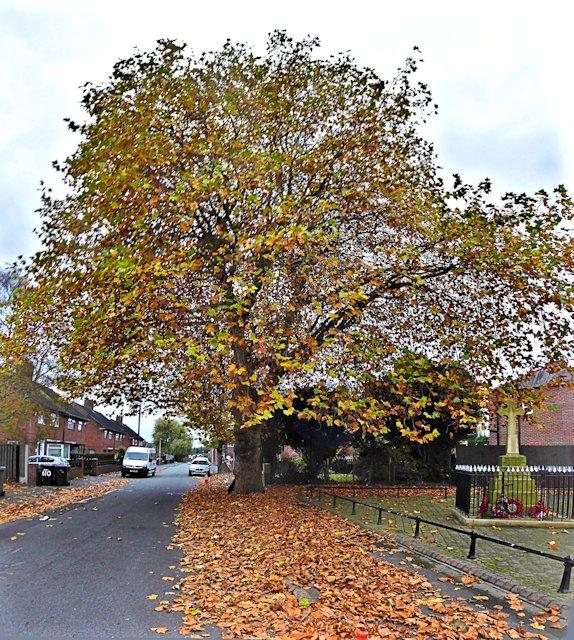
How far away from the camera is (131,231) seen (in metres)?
14.7

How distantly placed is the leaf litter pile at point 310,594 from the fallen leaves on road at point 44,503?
6.61 m

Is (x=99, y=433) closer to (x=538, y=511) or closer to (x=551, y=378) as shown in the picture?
(x=551, y=378)

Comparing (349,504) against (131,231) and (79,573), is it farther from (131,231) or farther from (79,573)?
(79,573)

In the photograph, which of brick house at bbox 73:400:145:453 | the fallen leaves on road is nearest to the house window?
brick house at bbox 73:400:145:453

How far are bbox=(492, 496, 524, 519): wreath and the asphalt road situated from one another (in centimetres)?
709

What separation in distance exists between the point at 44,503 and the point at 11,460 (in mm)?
9987

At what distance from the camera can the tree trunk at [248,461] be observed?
2152 cm

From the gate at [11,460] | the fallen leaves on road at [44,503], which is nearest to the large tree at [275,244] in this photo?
the fallen leaves on road at [44,503]

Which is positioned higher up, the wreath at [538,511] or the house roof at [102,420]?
the wreath at [538,511]

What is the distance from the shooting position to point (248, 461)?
22.0 metres

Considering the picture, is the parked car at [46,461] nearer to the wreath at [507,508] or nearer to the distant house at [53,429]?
the distant house at [53,429]

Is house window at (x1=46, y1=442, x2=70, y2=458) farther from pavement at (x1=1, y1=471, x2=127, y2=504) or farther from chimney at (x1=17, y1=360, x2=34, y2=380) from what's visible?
chimney at (x1=17, y1=360, x2=34, y2=380)

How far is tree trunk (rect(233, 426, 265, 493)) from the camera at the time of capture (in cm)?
2152

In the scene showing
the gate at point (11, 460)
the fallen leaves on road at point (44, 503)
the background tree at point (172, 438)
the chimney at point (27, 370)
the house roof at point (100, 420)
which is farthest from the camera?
the background tree at point (172, 438)
